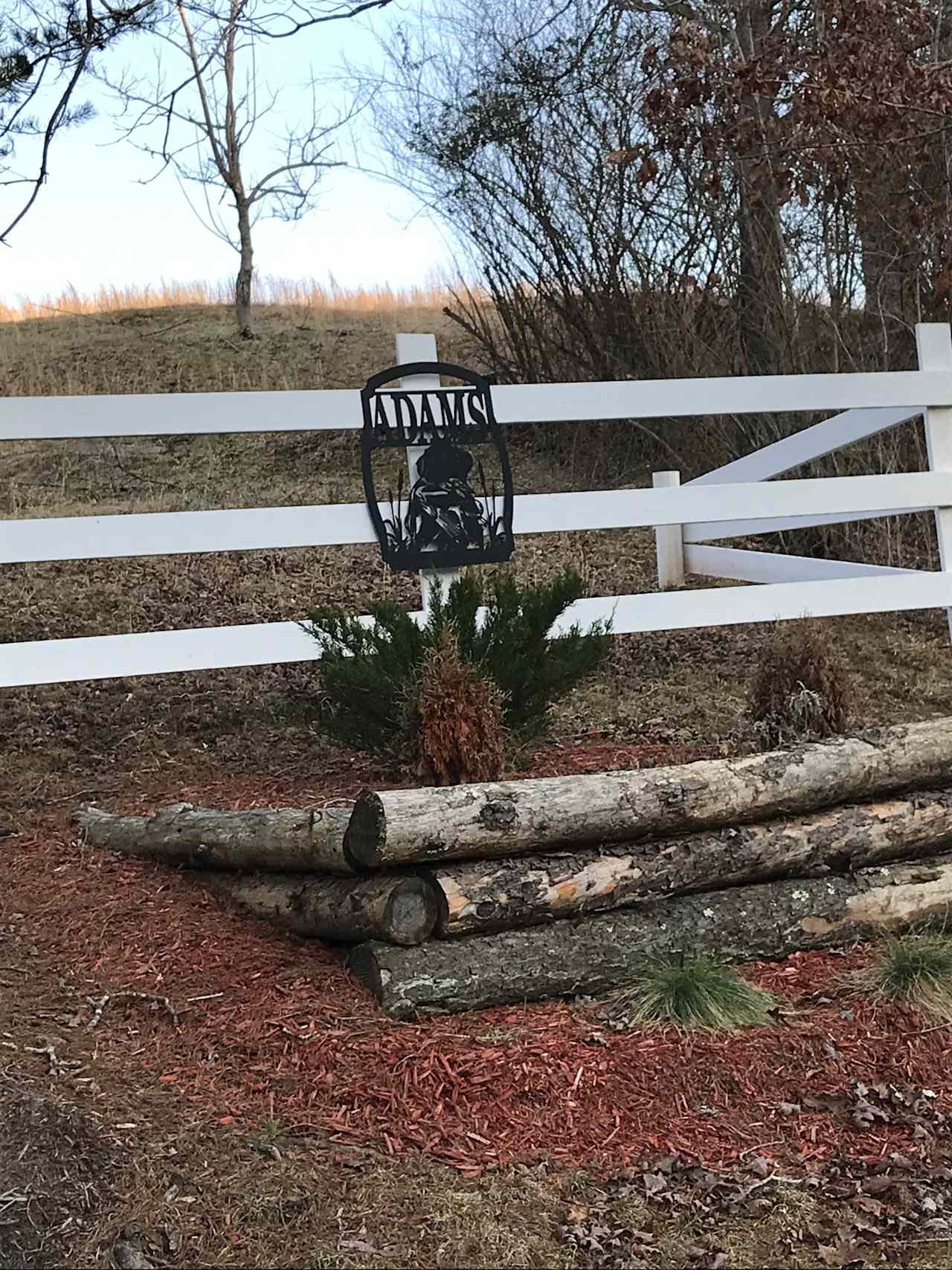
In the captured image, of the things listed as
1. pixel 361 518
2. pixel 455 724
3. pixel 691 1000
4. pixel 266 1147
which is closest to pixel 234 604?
pixel 361 518

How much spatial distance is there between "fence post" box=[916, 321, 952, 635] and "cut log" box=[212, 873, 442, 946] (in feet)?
15.0

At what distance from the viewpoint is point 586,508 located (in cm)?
617

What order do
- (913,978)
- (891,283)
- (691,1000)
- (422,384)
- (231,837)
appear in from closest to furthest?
(691,1000) → (913,978) → (231,837) → (422,384) → (891,283)

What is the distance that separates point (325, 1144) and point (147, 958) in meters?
1.13

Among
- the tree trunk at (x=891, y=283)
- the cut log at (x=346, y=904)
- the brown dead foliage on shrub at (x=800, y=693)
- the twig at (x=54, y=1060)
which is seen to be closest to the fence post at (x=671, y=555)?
the tree trunk at (x=891, y=283)

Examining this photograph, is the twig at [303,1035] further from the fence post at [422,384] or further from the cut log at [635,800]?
the fence post at [422,384]

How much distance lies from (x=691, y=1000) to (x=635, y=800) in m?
0.63

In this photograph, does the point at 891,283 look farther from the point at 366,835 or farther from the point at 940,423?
the point at 366,835

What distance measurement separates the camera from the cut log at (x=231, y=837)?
392cm

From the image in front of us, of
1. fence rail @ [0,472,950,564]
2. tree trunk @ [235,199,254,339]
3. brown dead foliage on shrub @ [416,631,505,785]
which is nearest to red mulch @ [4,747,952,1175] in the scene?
brown dead foliage on shrub @ [416,631,505,785]

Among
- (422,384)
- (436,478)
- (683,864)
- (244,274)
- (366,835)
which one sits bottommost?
(683,864)

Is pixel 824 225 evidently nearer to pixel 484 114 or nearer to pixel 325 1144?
pixel 484 114

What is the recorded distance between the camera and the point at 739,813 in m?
4.03

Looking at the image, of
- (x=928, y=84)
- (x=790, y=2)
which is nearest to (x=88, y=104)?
(x=928, y=84)
